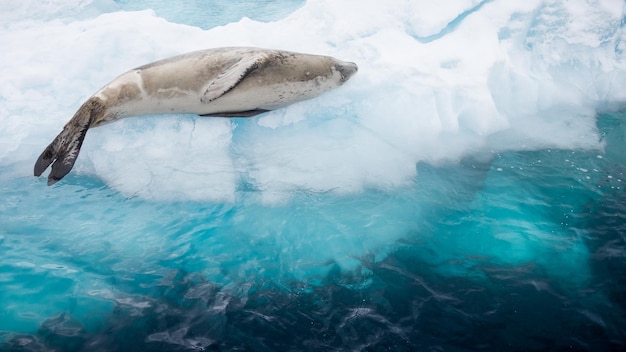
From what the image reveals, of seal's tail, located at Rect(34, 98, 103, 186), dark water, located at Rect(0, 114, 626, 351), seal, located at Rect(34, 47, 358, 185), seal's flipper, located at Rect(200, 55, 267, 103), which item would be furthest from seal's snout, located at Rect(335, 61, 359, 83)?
seal's tail, located at Rect(34, 98, 103, 186)

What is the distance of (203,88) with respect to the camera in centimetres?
379

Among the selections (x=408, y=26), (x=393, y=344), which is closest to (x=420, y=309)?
(x=393, y=344)

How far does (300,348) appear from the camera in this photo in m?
2.65

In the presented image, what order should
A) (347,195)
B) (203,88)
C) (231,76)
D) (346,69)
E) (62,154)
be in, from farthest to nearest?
(346,69)
(347,195)
(203,88)
(231,76)
(62,154)

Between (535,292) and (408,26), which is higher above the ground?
(408,26)

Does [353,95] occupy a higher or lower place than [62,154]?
lower

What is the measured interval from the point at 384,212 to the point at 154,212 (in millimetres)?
2108

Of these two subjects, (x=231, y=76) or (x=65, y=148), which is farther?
(x=231, y=76)

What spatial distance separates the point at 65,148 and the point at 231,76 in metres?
1.45

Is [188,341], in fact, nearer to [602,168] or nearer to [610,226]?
[610,226]

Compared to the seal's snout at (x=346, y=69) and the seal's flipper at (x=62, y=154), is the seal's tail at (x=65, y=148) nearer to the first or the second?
the seal's flipper at (x=62, y=154)

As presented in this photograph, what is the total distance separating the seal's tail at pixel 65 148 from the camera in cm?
320

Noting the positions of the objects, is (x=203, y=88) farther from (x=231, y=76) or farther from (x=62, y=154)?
(x=62, y=154)

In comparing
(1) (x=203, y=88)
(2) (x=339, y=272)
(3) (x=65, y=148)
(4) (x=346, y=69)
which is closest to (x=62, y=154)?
(3) (x=65, y=148)
